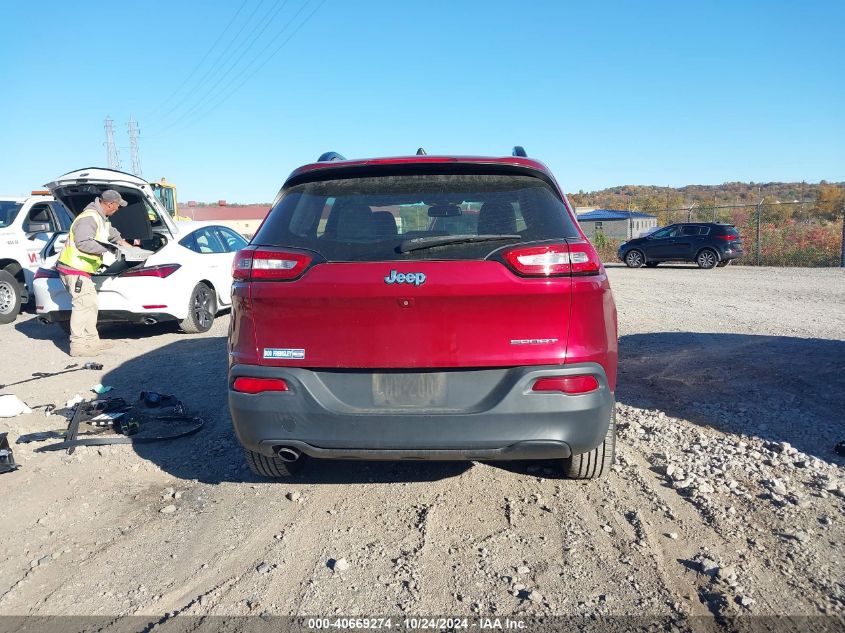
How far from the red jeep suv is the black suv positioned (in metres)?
21.7

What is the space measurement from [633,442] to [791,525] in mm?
1334

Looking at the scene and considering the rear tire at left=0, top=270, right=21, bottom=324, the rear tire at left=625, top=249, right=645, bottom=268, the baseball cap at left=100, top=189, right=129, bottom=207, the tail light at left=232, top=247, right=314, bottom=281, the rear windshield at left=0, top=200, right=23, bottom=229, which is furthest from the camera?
the rear tire at left=625, top=249, right=645, bottom=268

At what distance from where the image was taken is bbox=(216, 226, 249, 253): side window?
10.5 metres

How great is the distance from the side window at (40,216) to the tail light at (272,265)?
9880 mm

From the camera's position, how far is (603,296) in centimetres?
327

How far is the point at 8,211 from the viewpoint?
11734 mm

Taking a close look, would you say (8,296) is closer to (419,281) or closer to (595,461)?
(419,281)

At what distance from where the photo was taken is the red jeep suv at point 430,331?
10.2 ft

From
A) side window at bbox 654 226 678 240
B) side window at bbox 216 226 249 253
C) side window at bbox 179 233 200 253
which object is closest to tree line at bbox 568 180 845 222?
side window at bbox 654 226 678 240

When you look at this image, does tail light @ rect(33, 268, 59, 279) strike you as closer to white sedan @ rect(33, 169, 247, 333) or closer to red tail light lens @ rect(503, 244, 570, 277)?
white sedan @ rect(33, 169, 247, 333)

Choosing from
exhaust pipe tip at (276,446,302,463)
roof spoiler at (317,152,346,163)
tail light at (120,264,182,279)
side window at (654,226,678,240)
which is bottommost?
exhaust pipe tip at (276,446,302,463)

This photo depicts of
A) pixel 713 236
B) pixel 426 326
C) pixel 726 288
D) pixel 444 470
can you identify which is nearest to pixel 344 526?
pixel 444 470

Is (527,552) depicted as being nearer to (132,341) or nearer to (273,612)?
(273,612)

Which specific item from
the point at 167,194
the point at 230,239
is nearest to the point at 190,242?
the point at 230,239
